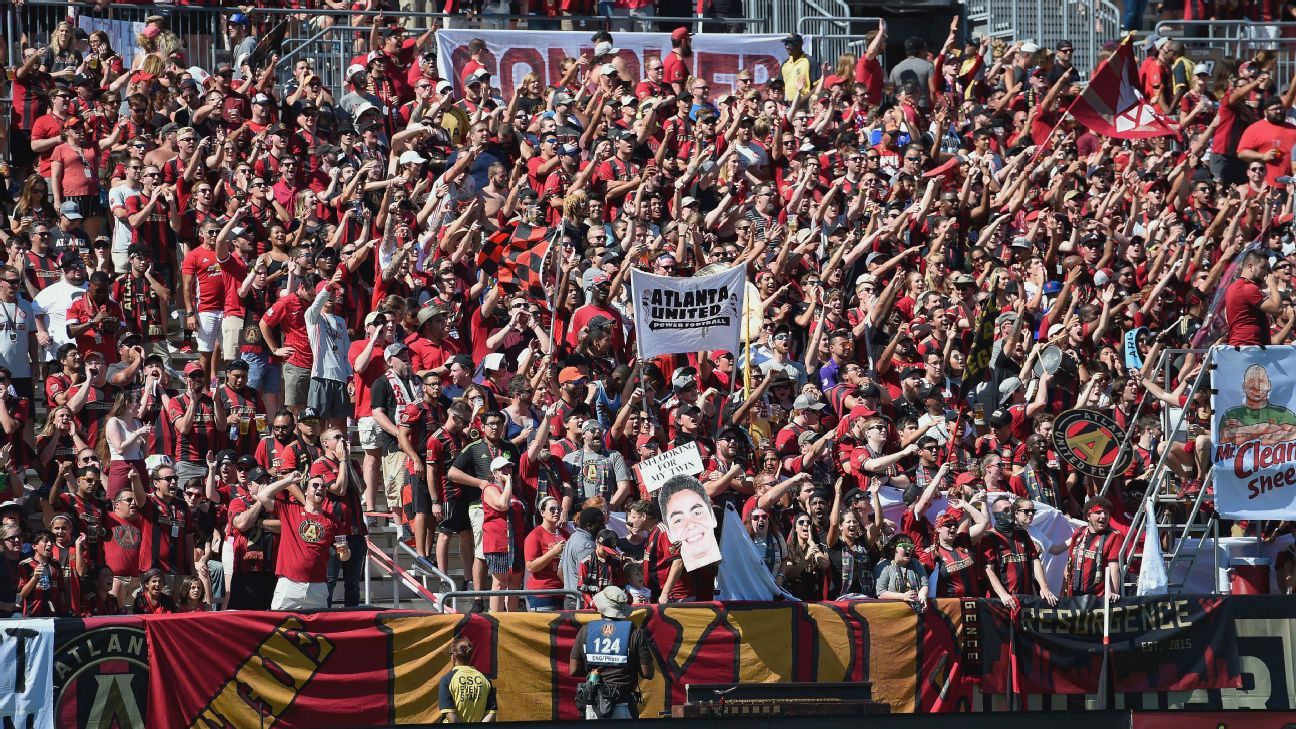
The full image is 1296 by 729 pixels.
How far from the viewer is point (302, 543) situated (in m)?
16.2

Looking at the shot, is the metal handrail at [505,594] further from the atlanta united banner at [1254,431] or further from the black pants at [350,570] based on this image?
the atlanta united banner at [1254,431]

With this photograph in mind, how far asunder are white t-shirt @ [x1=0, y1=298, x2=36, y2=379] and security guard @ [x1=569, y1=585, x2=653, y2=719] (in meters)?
5.66

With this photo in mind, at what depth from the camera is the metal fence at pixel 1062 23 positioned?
3052cm

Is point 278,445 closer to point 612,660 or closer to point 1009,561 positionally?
point 612,660

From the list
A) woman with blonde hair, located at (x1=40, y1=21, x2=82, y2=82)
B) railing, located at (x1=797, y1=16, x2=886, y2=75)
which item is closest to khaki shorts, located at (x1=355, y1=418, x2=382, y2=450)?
woman with blonde hair, located at (x1=40, y1=21, x2=82, y2=82)

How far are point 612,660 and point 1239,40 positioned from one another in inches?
674

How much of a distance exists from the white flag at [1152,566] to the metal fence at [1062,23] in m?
13.4

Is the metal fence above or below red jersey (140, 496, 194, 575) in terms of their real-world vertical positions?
above

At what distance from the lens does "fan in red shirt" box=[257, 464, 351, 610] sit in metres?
16.2

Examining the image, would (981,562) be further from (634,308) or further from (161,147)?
(161,147)

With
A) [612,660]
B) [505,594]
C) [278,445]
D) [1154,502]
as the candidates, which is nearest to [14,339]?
[278,445]

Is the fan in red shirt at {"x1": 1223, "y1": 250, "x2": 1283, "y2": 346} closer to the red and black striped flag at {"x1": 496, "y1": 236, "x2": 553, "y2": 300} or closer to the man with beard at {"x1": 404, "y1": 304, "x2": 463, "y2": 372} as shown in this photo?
the red and black striped flag at {"x1": 496, "y1": 236, "x2": 553, "y2": 300}

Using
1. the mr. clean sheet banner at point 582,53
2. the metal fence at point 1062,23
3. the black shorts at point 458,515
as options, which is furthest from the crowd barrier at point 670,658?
the metal fence at point 1062,23

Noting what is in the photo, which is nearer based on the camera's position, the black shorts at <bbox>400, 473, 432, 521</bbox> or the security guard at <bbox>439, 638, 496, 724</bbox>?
the security guard at <bbox>439, 638, 496, 724</bbox>
